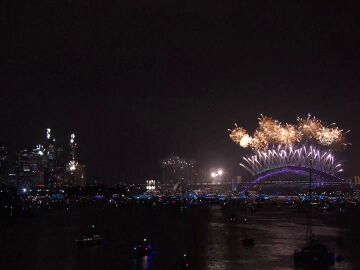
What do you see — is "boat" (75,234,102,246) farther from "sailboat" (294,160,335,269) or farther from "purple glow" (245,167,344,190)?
"purple glow" (245,167,344,190)

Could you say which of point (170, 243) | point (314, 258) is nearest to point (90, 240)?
point (170, 243)

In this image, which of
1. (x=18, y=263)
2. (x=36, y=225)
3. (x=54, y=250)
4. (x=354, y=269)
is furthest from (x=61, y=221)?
(x=354, y=269)

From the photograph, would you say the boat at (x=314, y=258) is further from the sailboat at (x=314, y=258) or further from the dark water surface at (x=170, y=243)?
the dark water surface at (x=170, y=243)

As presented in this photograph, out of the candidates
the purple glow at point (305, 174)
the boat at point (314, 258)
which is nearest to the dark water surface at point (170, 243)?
the boat at point (314, 258)

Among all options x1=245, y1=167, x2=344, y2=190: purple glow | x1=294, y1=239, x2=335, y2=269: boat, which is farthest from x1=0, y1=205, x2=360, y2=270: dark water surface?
x1=245, y1=167, x2=344, y2=190: purple glow

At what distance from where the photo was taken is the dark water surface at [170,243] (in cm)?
4947

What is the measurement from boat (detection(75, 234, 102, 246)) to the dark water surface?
3.19 ft

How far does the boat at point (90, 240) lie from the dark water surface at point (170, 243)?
97cm

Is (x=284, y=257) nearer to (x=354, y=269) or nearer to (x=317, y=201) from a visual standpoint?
(x=354, y=269)

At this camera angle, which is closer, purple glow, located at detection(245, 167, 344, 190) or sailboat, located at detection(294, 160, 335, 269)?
sailboat, located at detection(294, 160, 335, 269)

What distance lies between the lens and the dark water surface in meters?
49.5

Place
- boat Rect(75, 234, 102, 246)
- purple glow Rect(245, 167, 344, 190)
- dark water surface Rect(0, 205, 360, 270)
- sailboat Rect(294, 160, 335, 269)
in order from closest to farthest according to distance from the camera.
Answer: sailboat Rect(294, 160, 335, 269) → dark water surface Rect(0, 205, 360, 270) → boat Rect(75, 234, 102, 246) → purple glow Rect(245, 167, 344, 190)

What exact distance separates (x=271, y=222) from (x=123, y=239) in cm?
2837

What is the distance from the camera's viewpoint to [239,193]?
17525 cm
